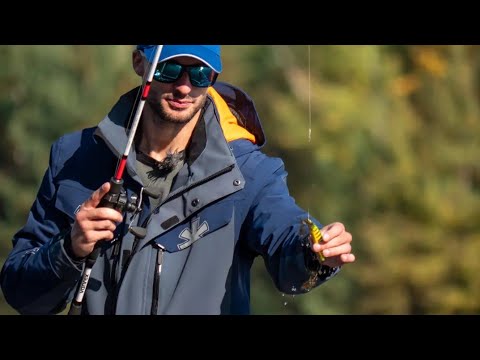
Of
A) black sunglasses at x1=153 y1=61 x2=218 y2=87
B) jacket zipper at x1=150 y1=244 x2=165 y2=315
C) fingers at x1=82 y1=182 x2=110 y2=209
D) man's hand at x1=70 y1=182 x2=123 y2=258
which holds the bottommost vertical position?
jacket zipper at x1=150 y1=244 x2=165 y2=315

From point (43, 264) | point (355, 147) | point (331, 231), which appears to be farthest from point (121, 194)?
point (355, 147)

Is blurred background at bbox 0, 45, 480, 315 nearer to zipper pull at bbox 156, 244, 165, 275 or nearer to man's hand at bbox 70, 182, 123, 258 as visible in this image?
zipper pull at bbox 156, 244, 165, 275

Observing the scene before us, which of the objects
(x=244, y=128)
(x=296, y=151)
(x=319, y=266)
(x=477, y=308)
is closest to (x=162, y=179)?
(x=244, y=128)

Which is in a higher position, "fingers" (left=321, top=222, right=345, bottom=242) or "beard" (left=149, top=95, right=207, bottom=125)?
"beard" (left=149, top=95, right=207, bottom=125)

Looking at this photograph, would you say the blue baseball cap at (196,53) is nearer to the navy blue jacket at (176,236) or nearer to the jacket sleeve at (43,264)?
the navy blue jacket at (176,236)

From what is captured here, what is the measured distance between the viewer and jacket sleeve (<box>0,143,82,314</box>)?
3.39m

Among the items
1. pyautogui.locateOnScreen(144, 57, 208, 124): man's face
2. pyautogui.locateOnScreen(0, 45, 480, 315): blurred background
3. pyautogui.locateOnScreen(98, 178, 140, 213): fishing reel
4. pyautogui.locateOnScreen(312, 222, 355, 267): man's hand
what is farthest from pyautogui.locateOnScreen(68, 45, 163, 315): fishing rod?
pyautogui.locateOnScreen(0, 45, 480, 315): blurred background

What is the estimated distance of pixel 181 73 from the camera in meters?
3.50

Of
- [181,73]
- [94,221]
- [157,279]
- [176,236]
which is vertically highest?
[181,73]

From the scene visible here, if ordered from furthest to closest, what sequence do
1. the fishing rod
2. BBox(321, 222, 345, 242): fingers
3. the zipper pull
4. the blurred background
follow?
the blurred background → the zipper pull → the fishing rod → BBox(321, 222, 345, 242): fingers

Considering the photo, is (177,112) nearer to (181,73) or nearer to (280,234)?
(181,73)

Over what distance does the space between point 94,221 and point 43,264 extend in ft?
1.04
